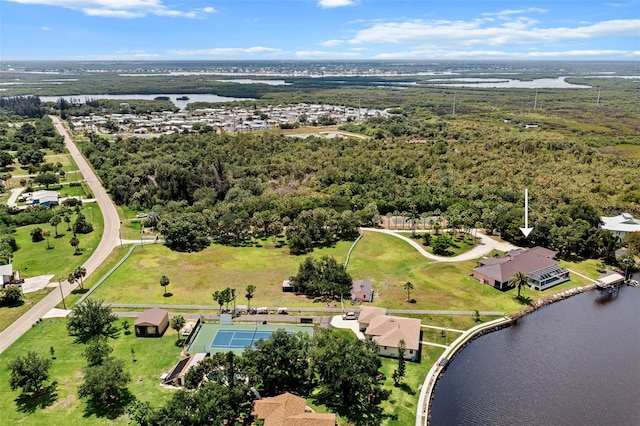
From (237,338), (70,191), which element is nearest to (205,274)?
(237,338)

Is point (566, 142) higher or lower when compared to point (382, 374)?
higher

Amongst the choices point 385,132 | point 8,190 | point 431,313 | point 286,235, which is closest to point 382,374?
point 431,313

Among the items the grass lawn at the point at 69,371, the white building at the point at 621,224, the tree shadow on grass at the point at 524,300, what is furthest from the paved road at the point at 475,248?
the grass lawn at the point at 69,371

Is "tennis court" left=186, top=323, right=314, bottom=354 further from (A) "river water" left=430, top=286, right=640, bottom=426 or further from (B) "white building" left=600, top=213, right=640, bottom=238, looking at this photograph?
(B) "white building" left=600, top=213, right=640, bottom=238

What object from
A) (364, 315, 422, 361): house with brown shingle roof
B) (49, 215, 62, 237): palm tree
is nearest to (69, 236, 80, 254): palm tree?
(49, 215, 62, 237): palm tree

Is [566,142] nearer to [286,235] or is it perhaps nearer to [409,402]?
[286,235]

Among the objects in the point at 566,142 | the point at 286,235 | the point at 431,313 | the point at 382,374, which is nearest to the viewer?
the point at 382,374
